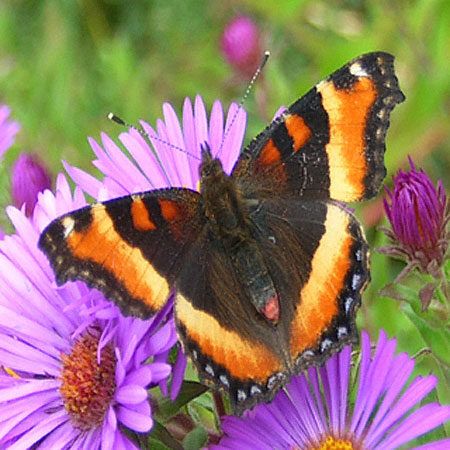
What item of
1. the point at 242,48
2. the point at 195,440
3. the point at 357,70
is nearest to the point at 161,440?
the point at 195,440

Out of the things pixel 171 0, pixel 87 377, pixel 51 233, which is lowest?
pixel 87 377

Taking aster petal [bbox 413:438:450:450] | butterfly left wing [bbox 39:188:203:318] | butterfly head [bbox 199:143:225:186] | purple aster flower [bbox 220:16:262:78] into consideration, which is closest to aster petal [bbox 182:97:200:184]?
butterfly head [bbox 199:143:225:186]

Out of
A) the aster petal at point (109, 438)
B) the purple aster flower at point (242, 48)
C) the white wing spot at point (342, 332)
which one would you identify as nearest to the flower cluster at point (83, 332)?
the aster petal at point (109, 438)

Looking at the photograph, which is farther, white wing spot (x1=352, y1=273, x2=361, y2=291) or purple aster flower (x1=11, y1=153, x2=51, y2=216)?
purple aster flower (x1=11, y1=153, x2=51, y2=216)

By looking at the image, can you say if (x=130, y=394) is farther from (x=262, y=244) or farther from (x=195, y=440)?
(x=262, y=244)

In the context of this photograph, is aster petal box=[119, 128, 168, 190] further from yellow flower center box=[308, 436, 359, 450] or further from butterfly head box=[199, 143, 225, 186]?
yellow flower center box=[308, 436, 359, 450]

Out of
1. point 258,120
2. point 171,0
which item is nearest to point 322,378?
point 258,120

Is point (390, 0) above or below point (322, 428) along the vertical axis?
above

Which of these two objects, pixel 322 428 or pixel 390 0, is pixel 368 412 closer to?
pixel 322 428
